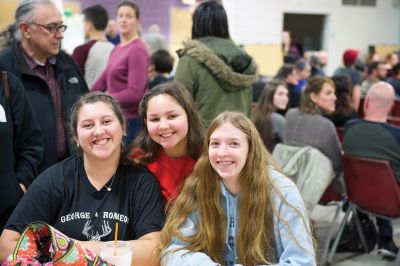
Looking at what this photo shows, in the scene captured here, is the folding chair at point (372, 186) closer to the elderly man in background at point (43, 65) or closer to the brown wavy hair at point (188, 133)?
the brown wavy hair at point (188, 133)

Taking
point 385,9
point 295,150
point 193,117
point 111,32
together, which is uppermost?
point 385,9

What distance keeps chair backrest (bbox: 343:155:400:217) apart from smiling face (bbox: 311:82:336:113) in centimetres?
55

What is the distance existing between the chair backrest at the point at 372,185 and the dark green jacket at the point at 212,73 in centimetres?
90

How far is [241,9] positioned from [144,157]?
8433mm

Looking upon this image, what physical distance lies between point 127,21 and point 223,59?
2.97 feet

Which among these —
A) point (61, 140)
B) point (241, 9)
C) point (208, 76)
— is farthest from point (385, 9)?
point (61, 140)

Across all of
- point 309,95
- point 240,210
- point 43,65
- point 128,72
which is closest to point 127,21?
point 128,72

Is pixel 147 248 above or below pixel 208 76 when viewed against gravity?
below

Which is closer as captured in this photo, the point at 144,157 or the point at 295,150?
the point at 144,157

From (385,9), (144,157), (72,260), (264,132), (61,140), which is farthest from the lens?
(385,9)

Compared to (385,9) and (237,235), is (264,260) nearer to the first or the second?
(237,235)

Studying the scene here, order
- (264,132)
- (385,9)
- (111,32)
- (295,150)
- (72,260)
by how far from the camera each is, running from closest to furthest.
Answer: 1. (72,260)
2. (295,150)
3. (264,132)
4. (111,32)
5. (385,9)

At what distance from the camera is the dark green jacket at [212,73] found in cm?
288

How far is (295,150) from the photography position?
3.47 m
